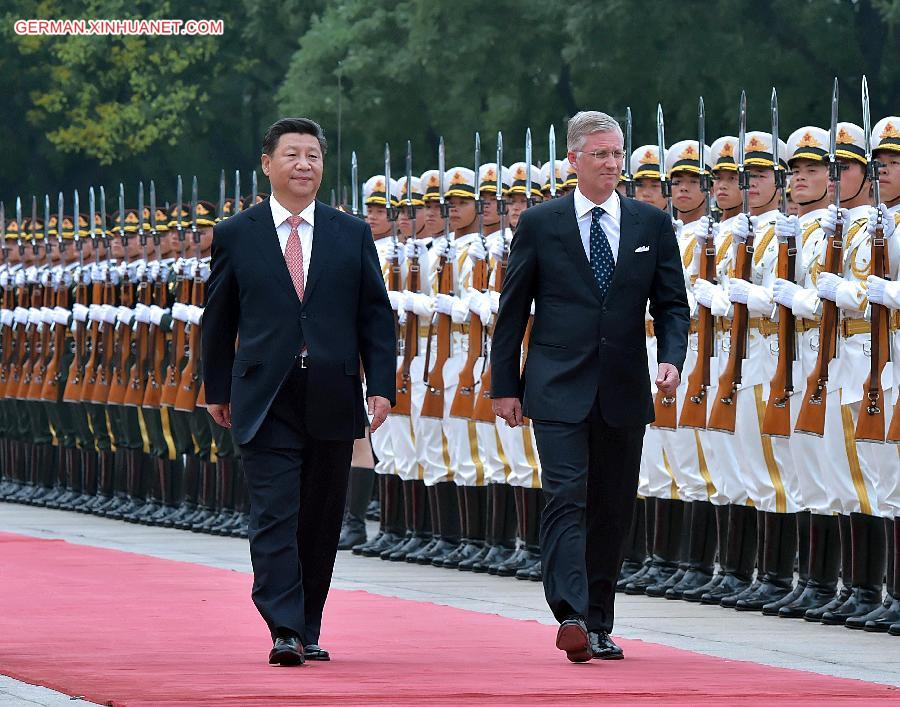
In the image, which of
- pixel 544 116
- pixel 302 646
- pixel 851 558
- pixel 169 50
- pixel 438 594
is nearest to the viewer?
pixel 302 646

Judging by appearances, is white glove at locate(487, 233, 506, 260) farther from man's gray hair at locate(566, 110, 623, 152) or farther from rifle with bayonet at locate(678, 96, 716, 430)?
man's gray hair at locate(566, 110, 623, 152)

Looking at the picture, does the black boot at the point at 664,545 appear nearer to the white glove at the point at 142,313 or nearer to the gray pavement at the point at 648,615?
the gray pavement at the point at 648,615

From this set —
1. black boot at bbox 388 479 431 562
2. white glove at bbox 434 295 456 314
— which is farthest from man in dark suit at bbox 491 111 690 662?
black boot at bbox 388 479 431 562

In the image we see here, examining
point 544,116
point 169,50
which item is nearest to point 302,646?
point 544,116

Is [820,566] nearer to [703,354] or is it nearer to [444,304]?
[703,354]

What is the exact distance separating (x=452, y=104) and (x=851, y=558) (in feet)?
66.1

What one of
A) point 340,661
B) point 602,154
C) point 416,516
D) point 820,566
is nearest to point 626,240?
point 602,154

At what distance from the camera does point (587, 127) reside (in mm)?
8656

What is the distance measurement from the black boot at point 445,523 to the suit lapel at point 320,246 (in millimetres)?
5492

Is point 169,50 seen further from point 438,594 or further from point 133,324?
Answer: point 438,594

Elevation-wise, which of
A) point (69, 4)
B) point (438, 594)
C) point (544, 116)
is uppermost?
point (69, 4)

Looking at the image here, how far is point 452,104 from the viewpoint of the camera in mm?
30312

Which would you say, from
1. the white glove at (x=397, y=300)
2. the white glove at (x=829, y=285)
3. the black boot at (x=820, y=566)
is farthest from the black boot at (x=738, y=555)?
the white glove at (x=397, y=300)

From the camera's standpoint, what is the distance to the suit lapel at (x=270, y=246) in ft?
28.2
